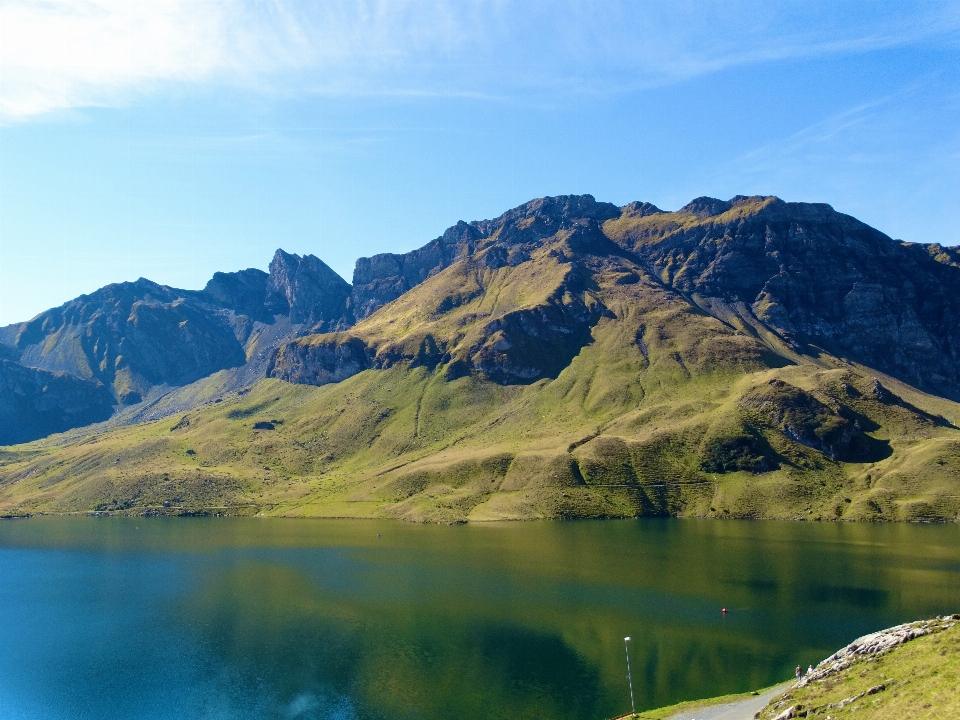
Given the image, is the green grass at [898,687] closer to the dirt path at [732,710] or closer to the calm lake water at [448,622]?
the dirt path at [732,710]

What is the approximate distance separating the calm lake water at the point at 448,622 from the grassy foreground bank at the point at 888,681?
25176mm

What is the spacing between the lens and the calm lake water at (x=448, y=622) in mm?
82688

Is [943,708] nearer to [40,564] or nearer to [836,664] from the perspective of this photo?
[836,664]

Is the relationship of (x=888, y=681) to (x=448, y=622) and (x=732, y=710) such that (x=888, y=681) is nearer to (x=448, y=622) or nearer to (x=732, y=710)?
(x=732, y=710)

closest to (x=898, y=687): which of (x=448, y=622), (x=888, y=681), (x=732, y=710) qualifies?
(x=888, y=681)

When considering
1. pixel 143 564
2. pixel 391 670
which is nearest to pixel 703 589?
pixel 391 670

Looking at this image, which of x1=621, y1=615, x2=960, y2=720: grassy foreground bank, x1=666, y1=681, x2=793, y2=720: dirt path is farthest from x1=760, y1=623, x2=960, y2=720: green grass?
x1=666, y1=681, x2=793, y2=720: dirt path

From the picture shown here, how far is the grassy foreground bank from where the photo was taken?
4297 centimetres

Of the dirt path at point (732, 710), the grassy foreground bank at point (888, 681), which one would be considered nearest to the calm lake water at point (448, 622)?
the dirt path at point (732, 710)

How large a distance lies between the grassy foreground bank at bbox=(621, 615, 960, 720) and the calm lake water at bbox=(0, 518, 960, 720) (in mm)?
25176

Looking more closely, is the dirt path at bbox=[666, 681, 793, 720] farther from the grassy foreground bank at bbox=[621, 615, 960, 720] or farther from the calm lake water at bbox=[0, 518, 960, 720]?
the calm lake water at bbox=[0, 518, 960, 720]

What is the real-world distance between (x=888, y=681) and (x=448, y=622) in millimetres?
73108

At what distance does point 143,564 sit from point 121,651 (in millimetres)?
78637

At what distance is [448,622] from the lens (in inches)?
4338
